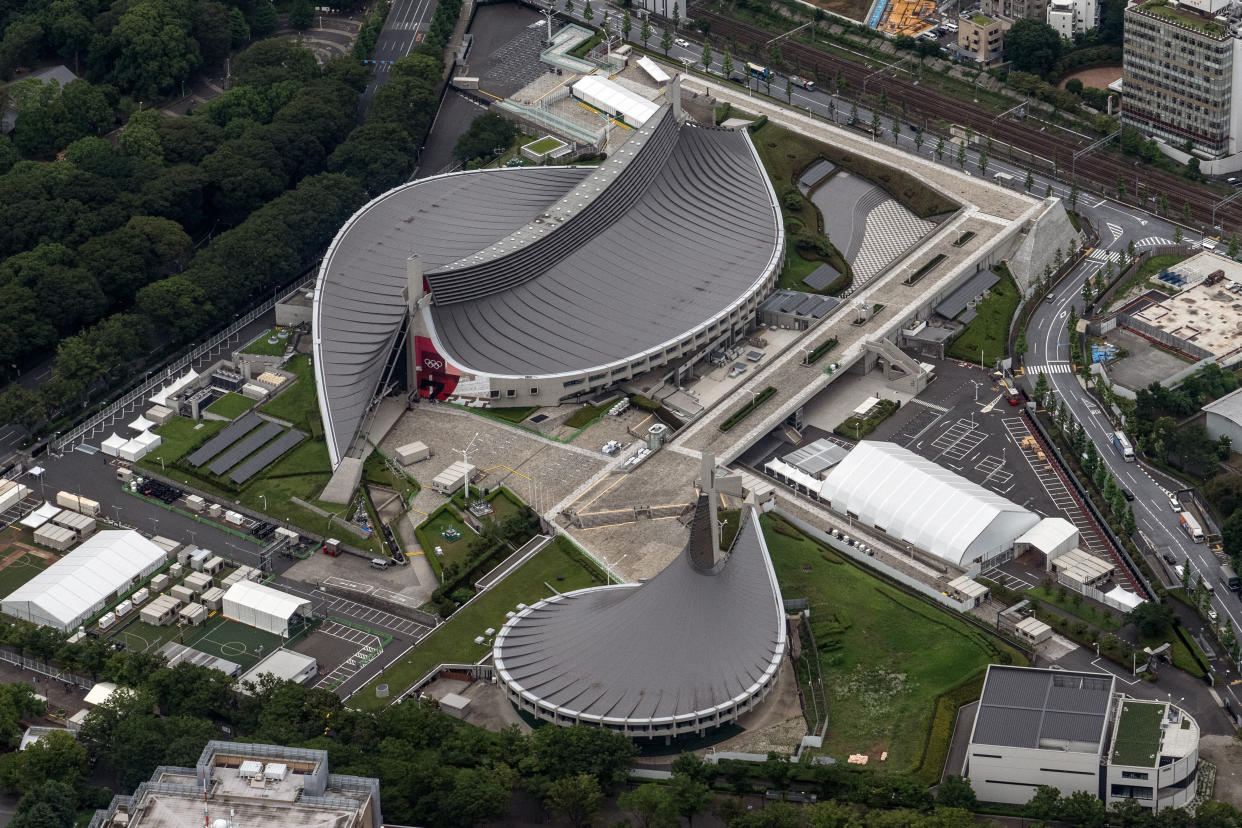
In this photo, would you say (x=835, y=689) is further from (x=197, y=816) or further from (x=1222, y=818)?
(x=197, y=816)

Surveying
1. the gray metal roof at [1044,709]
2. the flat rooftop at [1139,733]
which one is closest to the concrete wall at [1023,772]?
the gray metal roof at [1044,709]

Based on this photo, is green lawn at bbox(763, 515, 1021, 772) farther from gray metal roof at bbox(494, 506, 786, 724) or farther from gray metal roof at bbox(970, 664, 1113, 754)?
gray metal roof at bbox(494, 506, 786, 724)

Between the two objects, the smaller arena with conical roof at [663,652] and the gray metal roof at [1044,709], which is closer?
the gray metal roof at [1044,709]

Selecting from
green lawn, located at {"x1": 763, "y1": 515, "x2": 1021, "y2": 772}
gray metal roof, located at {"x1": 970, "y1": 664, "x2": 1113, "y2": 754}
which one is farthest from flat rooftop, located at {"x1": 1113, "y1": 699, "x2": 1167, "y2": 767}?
green lawn, located at {"x1": 763, "y1": 515, "x2": 1021, "y2": 772}

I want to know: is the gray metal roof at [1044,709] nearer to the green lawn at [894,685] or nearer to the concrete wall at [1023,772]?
the concrete wall at [1023,772]

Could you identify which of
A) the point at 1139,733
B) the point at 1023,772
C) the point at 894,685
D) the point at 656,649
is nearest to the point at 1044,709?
the point at 1023,772
